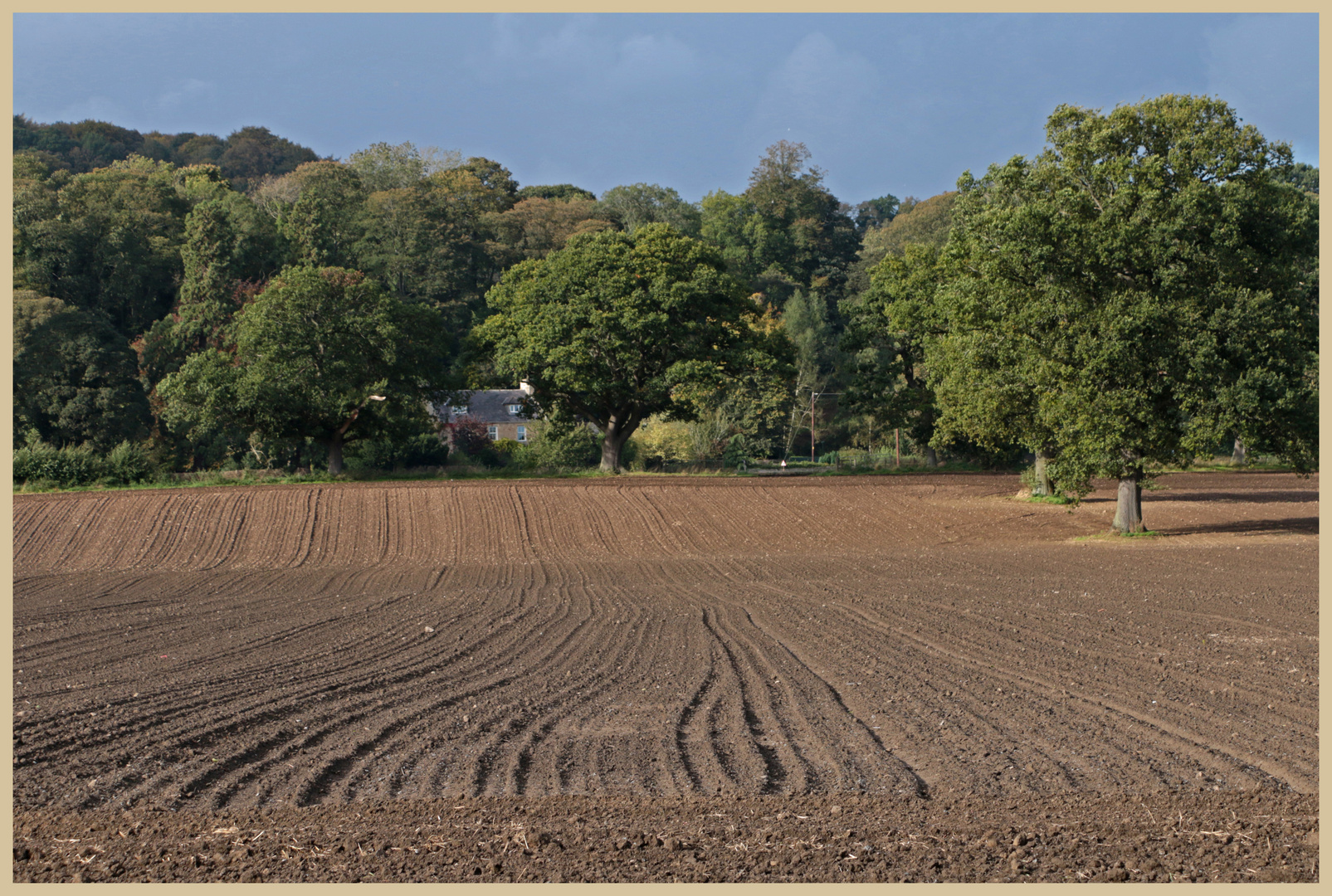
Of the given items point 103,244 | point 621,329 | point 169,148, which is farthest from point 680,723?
point 169,148

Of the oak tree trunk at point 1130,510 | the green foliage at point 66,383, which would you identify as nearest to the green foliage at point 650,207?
the green foliage at point 66,383

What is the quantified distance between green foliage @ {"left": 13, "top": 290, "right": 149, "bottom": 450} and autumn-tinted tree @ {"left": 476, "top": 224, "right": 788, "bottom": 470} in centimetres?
1849

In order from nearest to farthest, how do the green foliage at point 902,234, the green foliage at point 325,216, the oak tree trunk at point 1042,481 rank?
the oak tree trunk at point 1042,481
the green foliage at point 325,216
the green foliage at point 902,234

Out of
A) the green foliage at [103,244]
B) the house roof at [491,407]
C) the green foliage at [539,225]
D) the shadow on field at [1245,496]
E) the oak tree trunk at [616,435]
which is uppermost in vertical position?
the green foliage at [539,225]

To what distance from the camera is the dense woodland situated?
2250 cm

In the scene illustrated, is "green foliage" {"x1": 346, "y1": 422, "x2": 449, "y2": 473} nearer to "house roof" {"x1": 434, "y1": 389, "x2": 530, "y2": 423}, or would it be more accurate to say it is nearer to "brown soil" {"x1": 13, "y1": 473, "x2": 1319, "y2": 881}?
"house roof" {"x1": 434, "y1": 389, "x2": 530, "y2": 423}

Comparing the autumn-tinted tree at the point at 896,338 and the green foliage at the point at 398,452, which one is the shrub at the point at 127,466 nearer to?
the green foliage at the point at 398,452

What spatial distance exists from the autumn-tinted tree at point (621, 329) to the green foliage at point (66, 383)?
60.6 feet

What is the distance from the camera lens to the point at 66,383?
48562 millimetres

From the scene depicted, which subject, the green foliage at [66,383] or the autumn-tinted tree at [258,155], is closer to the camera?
the green foliage at [66,383]

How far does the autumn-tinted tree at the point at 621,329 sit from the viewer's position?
44.0 m

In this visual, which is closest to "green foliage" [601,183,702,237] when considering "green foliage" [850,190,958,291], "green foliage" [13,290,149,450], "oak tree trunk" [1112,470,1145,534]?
"green foliage" [850,190,958,291]

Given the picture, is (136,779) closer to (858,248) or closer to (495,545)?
(495,545)

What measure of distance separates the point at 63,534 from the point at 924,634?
75.2ft
